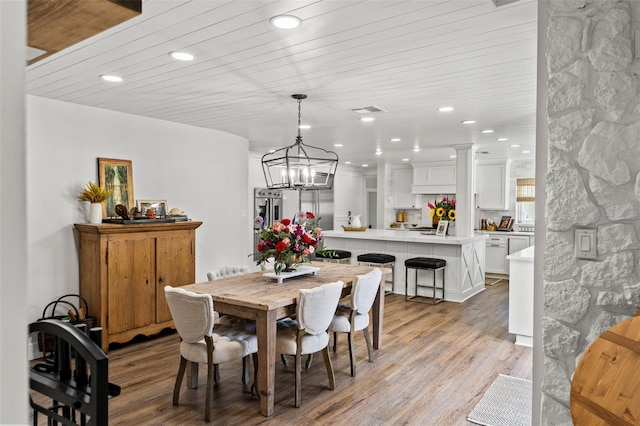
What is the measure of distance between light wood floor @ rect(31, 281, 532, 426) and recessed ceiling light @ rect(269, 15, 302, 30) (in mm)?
2413

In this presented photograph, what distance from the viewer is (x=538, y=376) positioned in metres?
2.02

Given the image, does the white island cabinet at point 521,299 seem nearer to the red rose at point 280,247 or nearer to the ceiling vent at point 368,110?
the ceiling vent at point 368,110

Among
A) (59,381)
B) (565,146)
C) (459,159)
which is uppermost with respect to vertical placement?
(459,159)

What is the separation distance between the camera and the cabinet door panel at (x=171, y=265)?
Answer: 15.4ft

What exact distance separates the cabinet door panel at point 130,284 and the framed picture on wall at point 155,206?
0.46 m

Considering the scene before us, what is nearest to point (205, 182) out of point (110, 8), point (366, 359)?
point (366, 359)

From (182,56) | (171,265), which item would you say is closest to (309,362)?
(171,265)

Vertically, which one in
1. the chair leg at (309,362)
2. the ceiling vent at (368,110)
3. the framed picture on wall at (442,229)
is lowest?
the chair leg at (309,362)

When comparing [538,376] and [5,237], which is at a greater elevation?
[5,237]

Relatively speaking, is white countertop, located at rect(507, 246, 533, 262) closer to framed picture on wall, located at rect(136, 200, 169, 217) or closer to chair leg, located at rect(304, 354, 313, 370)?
chair leg, located at rect(304, 354, 313, 370)

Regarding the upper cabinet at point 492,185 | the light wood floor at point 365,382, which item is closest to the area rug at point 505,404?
the light wood floor at point 365,382

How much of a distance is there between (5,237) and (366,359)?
4046 millimetres

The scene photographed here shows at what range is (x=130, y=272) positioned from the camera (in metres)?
4.42

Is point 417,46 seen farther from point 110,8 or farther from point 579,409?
point 110,8
